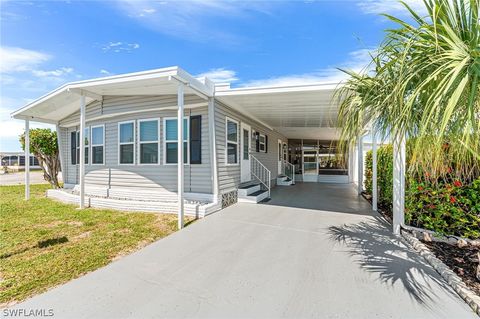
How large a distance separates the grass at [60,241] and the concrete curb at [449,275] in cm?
419

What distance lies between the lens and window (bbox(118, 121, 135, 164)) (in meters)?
7.38

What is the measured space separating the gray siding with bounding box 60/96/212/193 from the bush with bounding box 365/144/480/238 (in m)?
4.63

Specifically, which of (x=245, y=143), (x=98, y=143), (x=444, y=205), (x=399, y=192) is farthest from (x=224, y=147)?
(x=444, y=205)

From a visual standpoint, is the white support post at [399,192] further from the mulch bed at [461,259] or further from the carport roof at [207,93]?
the carport roof at [207,93]

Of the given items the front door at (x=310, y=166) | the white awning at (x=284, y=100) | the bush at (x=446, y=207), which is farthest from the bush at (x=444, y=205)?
the front door at (x=310, y=166)

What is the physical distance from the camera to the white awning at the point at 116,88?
4871mm

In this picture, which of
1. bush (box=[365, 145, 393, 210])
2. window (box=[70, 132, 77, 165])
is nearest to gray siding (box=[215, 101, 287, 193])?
bush (box=[365, 145, 393, 210])

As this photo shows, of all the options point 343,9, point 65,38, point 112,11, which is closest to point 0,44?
point 65,38

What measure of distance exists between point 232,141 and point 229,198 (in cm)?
182

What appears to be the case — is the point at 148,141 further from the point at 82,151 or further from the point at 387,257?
the point at 387,257

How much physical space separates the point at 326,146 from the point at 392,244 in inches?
472

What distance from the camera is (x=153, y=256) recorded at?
11.1 ft

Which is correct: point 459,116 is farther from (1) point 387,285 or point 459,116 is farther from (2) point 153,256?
(2) point 153,256

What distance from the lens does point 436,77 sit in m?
2.04
